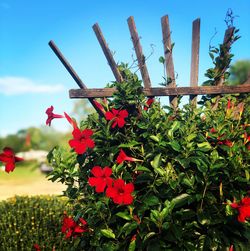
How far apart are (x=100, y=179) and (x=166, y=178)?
1.46ft

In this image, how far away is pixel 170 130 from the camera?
10.7 feet

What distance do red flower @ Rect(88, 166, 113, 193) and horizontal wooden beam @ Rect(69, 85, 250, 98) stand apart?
2.97 feet

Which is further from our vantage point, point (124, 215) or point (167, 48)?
point (167, 48)

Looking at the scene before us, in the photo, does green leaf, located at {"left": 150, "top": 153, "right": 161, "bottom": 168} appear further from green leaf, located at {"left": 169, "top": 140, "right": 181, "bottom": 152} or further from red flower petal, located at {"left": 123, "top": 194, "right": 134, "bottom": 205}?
red flower petal, located at {"left": 123, "top": 194, "right": 134, "bottom": 205}

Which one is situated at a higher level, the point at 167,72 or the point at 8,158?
the point at 167,72

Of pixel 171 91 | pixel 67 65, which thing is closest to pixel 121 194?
pixel 171 91

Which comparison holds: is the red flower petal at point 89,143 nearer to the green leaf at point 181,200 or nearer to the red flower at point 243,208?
the green leaf at point 181,200

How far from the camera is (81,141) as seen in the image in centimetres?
318

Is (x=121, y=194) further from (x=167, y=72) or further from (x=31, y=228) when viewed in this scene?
(x=31, y=228)

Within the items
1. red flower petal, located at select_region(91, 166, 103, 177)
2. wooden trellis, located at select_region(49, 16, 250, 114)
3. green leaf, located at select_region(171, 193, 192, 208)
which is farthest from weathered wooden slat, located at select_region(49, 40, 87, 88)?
green leaf, located at select_region(171, 193, 192, 208)

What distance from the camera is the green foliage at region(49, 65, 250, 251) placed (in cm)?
308

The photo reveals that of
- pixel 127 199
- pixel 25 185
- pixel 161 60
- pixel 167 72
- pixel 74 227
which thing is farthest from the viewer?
pixel 25 185

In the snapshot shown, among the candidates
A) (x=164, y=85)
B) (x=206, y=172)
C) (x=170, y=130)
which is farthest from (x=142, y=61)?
(x=206, y=172)

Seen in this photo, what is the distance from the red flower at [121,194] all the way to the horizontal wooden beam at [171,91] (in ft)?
3.30
